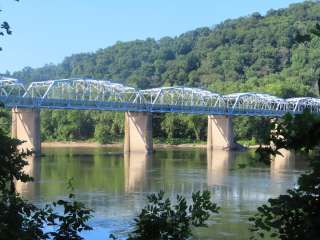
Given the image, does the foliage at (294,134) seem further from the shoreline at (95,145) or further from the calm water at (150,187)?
the shoreline at (95,145)

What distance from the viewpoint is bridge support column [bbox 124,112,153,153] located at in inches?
3142

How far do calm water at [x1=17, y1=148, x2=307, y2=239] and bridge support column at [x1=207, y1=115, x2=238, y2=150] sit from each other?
31480 mm

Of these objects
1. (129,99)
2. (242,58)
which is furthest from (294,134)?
(242,58)

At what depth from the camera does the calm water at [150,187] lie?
882 inches

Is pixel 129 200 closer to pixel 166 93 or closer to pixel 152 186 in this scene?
pixel 152 186

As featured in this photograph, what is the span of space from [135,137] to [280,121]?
7784 centimetres

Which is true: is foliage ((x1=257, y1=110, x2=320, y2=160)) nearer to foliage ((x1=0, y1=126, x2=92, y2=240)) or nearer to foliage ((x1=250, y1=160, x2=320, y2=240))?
foliage ((x1=250, y1=160, x2=320, y2=240))

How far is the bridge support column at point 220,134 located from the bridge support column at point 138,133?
1114 cm

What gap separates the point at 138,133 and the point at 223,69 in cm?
7152

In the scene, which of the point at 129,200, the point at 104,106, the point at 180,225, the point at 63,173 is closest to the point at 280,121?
the point at 180,225

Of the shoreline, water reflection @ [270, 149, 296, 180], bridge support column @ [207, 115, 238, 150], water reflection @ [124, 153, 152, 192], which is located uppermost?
bridge support column @ [207, 115, 238, 150]

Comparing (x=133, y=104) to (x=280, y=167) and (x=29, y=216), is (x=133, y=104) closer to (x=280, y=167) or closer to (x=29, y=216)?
(x=280, y=167)

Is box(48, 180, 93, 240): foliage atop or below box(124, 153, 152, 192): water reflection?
atop

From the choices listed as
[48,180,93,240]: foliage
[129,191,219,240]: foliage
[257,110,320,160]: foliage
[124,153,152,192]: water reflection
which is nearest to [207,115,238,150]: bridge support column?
[124,153,152,192]: water reflection
